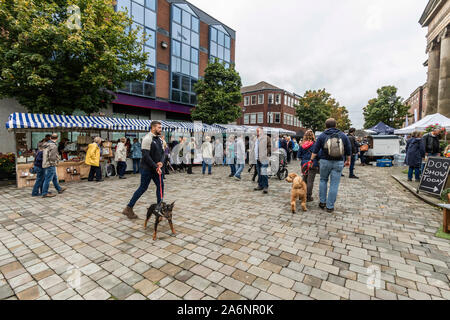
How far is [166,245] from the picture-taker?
341cm

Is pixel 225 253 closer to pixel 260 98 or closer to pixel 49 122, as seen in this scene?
pixel 49 122

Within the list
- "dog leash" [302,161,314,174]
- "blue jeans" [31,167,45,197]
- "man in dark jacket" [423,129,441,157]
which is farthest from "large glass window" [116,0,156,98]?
"man in dark jacket" [423,129,441,157]

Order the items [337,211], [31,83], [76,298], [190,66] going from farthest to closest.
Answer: [190,66], [31,83], [337,211], [76,298]

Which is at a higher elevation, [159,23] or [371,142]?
[159,23]

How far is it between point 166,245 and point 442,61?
23567 mm

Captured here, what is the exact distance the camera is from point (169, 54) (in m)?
21.7

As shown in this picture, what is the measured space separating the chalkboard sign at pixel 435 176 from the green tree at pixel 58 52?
1304 cm

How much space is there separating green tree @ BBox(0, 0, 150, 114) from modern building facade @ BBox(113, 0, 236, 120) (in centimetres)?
717

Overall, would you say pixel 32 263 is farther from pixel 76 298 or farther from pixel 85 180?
pixel 85 180

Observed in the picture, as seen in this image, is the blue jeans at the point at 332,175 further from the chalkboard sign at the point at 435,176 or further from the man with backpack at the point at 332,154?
the chalkboard sign at the point at 435,176

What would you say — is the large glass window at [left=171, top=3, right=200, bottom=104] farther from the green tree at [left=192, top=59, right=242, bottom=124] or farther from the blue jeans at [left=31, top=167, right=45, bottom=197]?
the blue jeans at [left=31, top=167, right=45, bottom=197]

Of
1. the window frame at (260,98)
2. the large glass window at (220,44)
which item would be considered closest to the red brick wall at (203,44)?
the large glass window at (220,44)
